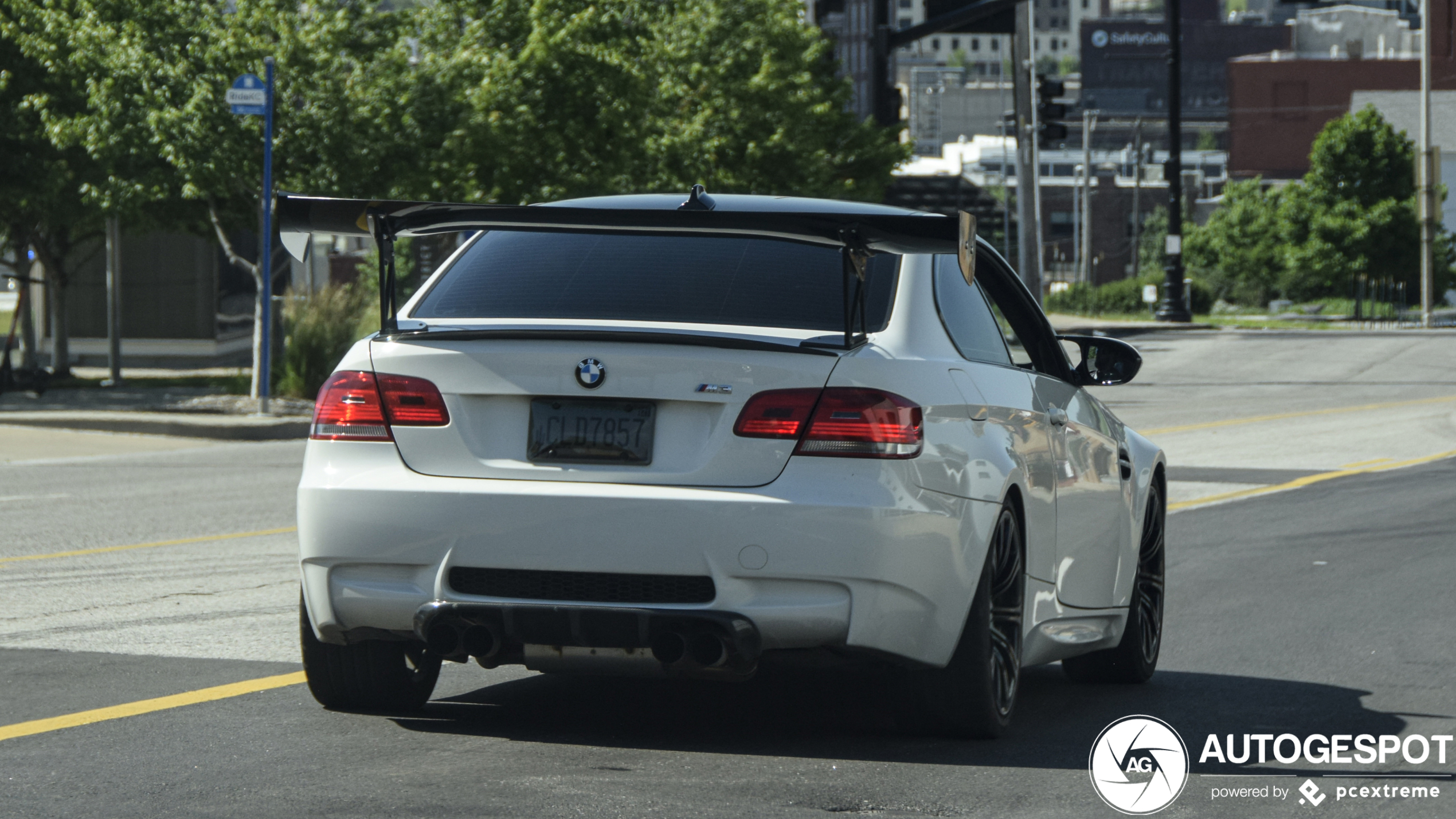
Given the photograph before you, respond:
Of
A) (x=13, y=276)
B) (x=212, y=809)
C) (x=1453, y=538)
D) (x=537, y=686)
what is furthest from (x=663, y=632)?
(x=13, y=276)

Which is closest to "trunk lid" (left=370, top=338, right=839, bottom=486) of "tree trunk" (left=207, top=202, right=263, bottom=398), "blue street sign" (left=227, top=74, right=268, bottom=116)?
"blue street sign" (left=227, top=74, right=268, bottom=116)

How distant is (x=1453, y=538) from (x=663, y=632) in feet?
27.5

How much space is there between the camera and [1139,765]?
17.3 feet

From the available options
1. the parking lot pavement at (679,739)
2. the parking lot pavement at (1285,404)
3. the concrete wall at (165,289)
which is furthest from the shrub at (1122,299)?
the parking lot pavement at (679,739)

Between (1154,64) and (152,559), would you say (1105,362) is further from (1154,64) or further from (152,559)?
(1154,64)

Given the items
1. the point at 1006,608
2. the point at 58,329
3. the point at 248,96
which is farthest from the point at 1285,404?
the point at 1006,608

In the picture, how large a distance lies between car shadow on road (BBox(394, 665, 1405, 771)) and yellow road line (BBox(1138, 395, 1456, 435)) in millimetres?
14657

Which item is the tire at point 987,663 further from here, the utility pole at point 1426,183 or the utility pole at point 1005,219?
the utility pole at point 1005,219

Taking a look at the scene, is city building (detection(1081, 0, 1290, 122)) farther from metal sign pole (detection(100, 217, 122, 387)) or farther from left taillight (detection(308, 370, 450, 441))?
left taillight (detection(308, 370, 450, 441))

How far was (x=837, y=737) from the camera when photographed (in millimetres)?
5578

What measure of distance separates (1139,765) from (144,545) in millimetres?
7189

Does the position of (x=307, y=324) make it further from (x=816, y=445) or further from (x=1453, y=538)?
(x=816, y=445)

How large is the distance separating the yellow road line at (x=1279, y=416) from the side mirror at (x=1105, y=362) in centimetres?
1442

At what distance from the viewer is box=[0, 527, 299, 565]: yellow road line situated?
1034 cm
